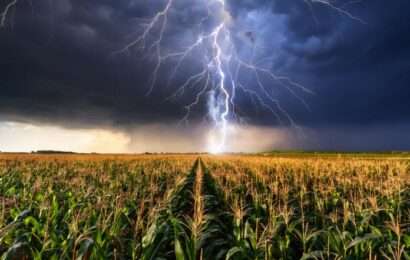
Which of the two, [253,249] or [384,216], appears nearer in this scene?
[253,249]

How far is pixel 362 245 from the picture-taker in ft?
12.6

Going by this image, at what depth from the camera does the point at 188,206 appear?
828cm

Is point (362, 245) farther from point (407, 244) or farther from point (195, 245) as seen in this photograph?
point (195, 245)

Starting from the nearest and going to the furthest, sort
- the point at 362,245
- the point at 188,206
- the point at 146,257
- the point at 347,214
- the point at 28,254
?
1. the point at 146,257
2. the point at 28,254
3. the point at 362,245
4. the point at 347,214
5. the point at 188,206

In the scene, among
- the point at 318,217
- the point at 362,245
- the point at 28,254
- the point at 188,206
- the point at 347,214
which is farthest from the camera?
the point at 188,206

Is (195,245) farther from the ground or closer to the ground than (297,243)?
farther from the ground

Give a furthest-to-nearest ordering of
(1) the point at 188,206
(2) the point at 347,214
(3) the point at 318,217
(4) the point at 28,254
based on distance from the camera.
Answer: (1) the point at 188,206, (3) the point at 318,217, (2) the point at 347,214, (4) the point at 28,254

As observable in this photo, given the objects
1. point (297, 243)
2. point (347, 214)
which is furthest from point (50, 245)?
point (347, 214)

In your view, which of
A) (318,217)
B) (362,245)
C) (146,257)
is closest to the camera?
(146,257)

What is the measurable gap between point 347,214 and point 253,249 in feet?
6.45

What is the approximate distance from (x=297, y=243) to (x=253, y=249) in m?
1.62

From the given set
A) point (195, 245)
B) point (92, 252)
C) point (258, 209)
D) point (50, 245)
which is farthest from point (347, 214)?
point (50, 245)

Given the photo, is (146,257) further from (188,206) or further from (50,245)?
(188,206)

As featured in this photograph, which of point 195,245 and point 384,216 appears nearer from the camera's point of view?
point 195,245
